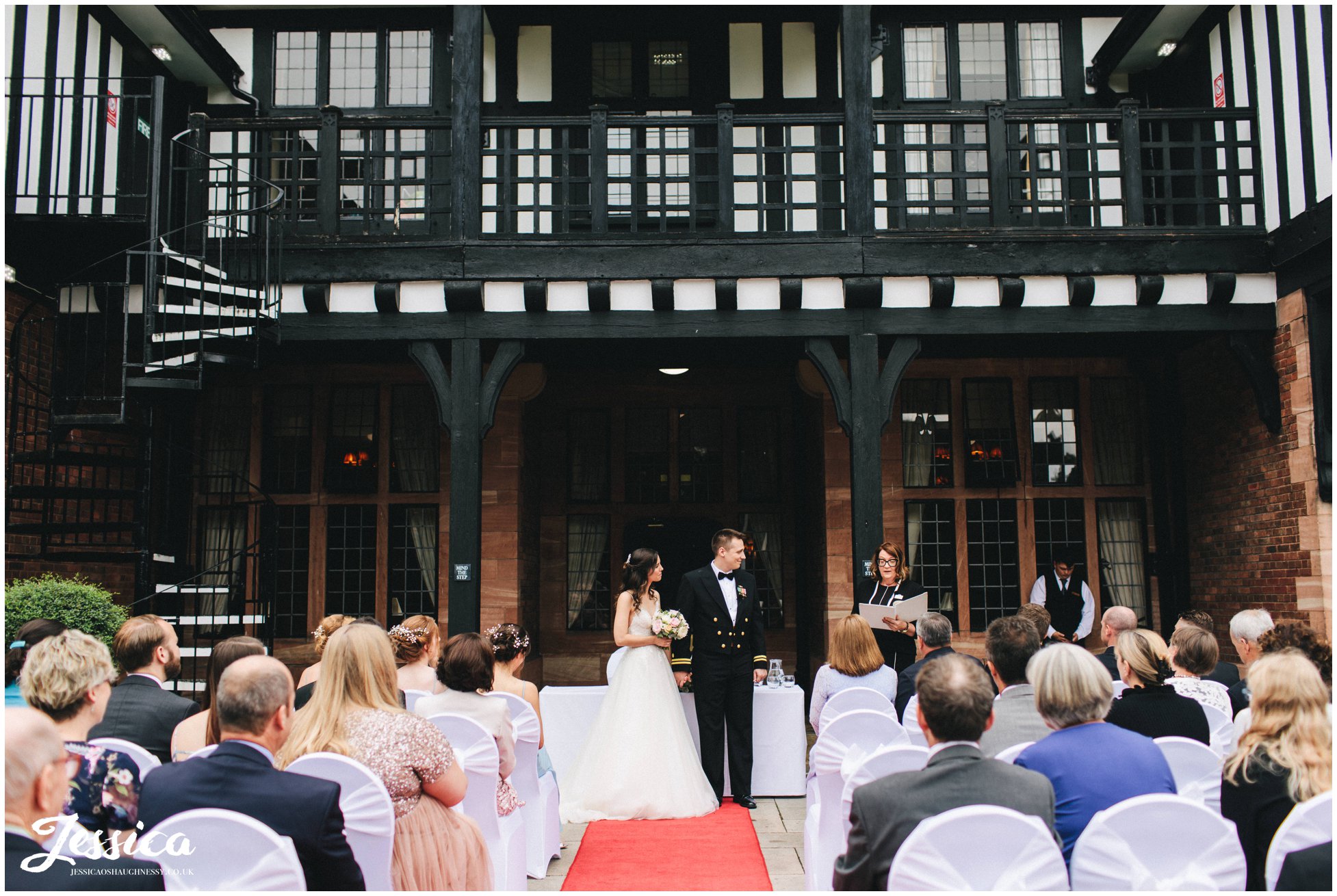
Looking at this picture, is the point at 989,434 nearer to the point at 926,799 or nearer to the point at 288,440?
the point at 288,440

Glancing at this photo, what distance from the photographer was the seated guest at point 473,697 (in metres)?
4.14

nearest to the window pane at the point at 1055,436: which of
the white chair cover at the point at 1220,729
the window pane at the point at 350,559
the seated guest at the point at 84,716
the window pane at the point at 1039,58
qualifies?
the window pane at the point at 1039,58

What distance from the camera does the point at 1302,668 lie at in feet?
8.87

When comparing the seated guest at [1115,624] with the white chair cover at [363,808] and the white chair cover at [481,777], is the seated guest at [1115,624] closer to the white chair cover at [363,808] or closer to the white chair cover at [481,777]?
the white chair cover at [481,777]

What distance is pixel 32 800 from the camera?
210cm

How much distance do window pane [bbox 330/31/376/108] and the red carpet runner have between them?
7.84 m

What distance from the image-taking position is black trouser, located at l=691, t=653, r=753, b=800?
650 cm

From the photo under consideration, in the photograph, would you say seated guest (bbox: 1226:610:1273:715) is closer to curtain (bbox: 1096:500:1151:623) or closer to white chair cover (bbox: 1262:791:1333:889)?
white chair cover (bbox: 1262:791:1333:889)

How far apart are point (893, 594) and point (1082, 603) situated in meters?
3.60

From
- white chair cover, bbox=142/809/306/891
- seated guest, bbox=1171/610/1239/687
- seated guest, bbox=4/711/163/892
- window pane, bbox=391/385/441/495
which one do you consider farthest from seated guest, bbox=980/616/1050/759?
window pane, bbox=391/385/441/495

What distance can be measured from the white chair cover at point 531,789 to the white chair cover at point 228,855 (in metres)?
2.21

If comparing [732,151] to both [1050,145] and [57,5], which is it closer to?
[1050,145]

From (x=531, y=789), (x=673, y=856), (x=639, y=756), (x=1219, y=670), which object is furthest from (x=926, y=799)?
(x=639, y=756)

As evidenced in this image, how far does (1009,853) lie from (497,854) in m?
2.50
